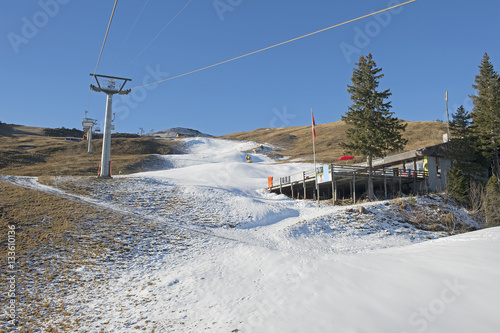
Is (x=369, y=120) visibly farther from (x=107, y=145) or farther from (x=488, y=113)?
(x=107, y=145)

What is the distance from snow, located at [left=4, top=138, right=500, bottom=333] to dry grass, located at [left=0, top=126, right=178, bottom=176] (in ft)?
109

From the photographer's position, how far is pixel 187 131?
16712cm

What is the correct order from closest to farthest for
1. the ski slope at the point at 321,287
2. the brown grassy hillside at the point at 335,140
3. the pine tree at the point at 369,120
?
the ski slope at the point at 321,287 → the pine tree at the point at 369,120 → the brown grassy hillside at the point at 335,140

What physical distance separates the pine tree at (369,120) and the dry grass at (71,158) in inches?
1530

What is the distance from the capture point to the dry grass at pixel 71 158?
49816 millimetres

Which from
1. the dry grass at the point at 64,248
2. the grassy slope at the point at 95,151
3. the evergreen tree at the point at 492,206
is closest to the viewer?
the dry grass at the point at 64,248

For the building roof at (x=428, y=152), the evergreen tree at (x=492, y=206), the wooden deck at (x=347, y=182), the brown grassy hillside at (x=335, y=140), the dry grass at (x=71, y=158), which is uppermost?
the brown grassy hillside at (x=335, y=140)

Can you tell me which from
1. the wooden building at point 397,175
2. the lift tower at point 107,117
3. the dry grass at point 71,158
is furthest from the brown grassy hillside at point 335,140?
the lift tower at point 107,117

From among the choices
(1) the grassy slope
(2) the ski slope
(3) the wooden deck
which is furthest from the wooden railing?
(1) the grassy slope

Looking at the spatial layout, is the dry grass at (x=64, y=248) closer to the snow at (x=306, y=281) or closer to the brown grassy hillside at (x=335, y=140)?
the snow at (x=306, y=281)

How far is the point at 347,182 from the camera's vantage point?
113 ft

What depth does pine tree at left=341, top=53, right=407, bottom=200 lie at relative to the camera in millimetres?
30172

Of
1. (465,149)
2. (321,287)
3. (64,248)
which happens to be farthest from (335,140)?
(321,287)

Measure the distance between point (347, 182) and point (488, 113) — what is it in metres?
16.1
